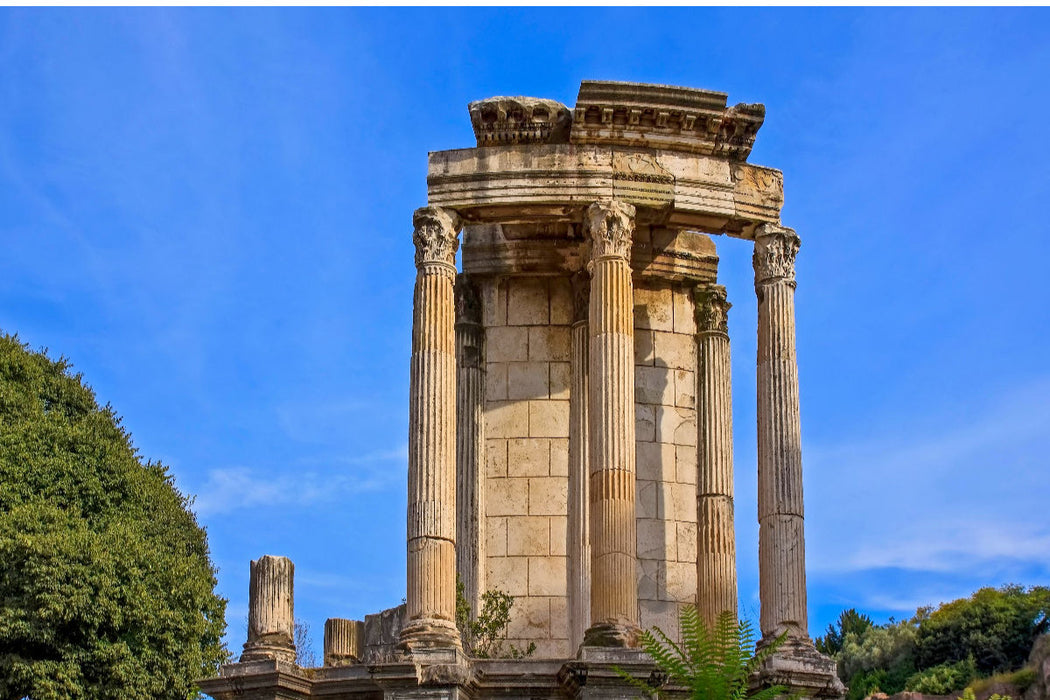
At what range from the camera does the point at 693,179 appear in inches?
1024

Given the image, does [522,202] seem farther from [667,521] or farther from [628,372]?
[667,521]

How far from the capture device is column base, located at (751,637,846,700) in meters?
23.0

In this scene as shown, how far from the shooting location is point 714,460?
91.0 ft

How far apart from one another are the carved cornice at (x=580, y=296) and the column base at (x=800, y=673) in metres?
6.93

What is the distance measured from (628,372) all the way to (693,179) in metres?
3.57

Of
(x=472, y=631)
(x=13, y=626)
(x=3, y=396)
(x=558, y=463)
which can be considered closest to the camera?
(x=472, y=631)

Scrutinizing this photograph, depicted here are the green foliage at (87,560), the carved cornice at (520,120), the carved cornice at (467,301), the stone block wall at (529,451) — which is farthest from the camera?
the green foliage at (87,560)

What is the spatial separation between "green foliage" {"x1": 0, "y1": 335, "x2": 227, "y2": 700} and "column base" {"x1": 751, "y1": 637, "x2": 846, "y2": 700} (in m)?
16.4

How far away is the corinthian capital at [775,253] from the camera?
2595cm

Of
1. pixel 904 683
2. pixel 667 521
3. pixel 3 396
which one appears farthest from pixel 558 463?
pixel 904 683

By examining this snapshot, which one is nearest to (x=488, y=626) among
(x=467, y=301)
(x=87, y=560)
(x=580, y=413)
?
(x=580, y=413)

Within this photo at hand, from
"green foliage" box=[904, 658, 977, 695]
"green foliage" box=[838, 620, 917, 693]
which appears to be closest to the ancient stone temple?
"green foliage" box=[904, 658, 977, 695]

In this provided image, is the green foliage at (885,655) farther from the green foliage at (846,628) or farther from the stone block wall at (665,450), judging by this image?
the stone block wall at (665,450)

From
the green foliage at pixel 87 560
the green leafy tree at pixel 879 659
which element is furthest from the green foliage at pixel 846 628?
the green foliage at pixel 87 560
